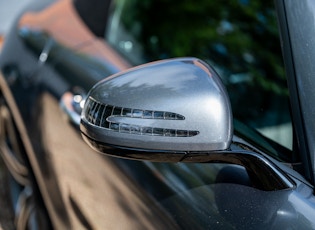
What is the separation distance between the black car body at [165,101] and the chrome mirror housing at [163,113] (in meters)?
0.03

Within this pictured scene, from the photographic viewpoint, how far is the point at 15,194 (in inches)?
110

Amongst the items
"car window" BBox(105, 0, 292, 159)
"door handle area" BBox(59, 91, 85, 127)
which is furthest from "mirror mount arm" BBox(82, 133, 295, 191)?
"car window" BBox(105, 0, 292, 159)

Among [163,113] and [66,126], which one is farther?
[66,126]

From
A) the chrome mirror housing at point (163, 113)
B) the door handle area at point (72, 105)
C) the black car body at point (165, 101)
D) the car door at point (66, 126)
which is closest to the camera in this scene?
the chrome mirror housing at point (163, 113)

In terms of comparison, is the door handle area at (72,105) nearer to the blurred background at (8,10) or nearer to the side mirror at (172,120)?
the side mirror at (172,120)

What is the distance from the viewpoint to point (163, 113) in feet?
4.32

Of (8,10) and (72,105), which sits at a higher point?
(72,105)

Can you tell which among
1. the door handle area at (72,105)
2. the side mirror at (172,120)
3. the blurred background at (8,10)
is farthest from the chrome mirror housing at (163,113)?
the blurred background at (8,10)

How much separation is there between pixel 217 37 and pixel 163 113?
1.29m

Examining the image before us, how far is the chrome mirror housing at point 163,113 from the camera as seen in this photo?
4.24 ft

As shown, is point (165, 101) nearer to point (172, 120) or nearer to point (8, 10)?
point (172, 120)

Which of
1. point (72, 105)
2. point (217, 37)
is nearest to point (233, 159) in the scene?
point (72, 105)

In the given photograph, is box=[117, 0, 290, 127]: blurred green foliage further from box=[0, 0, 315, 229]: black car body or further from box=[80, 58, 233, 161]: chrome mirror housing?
box=[80, 58, 233, 161]: chrome mirror housing

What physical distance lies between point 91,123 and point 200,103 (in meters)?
0.26
